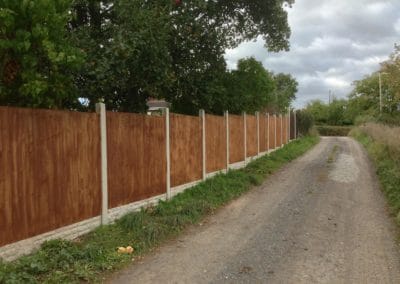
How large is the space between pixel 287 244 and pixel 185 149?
473 centimetres

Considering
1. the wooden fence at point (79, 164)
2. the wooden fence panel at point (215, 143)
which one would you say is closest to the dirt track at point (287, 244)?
the wooden fence at point (79, 164)

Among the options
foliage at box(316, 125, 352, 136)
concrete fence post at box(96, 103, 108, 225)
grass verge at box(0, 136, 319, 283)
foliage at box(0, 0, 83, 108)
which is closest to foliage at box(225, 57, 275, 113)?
grass verge at box(0, 136, 319, 283)

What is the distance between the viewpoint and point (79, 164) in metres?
7.47

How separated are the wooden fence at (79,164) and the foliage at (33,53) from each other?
0.37 m

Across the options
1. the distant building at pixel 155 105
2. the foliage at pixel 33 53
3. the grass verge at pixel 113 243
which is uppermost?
the foliage at pixel 33 53

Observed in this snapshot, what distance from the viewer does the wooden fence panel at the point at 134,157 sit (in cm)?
848

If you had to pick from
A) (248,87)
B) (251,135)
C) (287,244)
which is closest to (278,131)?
(248,87)

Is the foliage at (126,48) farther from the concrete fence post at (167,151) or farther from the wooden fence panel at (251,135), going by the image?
the wooden fence panel at (251,135)

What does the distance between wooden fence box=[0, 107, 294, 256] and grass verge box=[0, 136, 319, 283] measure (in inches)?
12.3

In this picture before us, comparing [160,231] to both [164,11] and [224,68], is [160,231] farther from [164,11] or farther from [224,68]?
[224,68]

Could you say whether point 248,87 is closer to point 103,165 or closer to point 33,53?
point 103,165

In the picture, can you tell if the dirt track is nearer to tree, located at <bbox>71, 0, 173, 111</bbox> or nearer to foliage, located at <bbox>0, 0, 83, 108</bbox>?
foliage, located at <bbox>0, 0, 83, 108</bbox>

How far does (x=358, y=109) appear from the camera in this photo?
7138 cm

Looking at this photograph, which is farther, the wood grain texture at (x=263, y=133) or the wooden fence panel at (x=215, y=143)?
the wood grain texture at (x=263, y=133)
